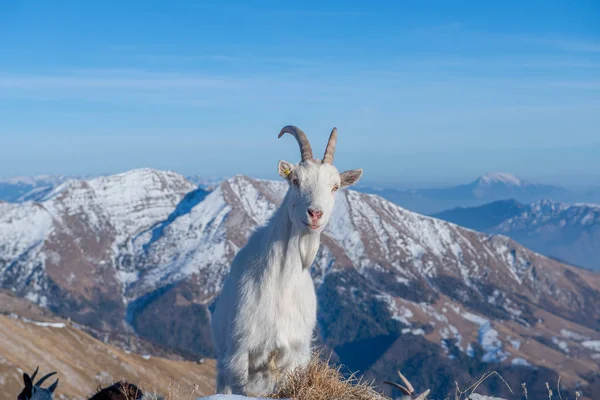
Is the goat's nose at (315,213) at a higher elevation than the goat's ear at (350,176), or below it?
below

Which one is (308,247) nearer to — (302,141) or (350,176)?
(350,176)

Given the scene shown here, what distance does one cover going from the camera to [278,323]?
12758 mm

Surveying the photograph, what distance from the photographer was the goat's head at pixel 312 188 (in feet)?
40.2

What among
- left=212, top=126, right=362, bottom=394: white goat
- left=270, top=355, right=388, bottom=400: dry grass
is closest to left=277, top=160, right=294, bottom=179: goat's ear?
left=212, top=126, right=362, bottom=394: white goat

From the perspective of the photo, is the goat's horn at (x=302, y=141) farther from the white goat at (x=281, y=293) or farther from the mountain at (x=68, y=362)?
the mountain at (x=68, y=362)

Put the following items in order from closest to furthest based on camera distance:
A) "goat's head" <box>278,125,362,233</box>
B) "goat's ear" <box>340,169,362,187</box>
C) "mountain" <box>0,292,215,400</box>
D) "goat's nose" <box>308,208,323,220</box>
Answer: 1. "goat's nose" <box>308,208,323,220</box>
2. "goat's head" <box>278,125,362,233</box>
3. "goat's ear" <box>340,169,362,187</box>
4. "mountain" <box>0,292,215,400</box>

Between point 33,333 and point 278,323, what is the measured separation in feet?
463

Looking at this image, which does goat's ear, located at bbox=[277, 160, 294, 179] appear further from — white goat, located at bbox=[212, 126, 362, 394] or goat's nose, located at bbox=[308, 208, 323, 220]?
goat's nose, located at bbox=[308, 208, 323, 220]

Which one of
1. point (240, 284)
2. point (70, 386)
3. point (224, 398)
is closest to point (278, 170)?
point (240, 284)

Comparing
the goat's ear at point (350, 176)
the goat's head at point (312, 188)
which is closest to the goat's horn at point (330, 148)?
the goat's head at point (312, 188)

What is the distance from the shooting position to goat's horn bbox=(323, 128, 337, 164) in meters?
13.4

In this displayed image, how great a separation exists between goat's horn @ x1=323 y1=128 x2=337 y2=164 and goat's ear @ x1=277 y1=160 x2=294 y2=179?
2.75 ft

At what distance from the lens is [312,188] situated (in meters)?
12.6

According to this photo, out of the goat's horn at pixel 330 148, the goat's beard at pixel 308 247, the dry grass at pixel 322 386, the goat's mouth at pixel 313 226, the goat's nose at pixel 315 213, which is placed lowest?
the dry grass at pixel 322 386
